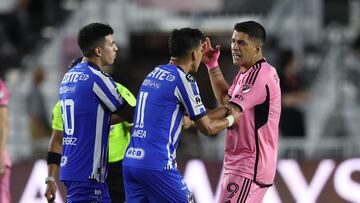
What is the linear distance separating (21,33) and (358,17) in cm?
617

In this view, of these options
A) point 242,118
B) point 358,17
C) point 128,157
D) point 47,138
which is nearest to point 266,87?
point 242,118

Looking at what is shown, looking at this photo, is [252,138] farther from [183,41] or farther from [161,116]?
[183,41]

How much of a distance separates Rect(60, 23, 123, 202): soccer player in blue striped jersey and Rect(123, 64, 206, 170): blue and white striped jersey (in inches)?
11.5

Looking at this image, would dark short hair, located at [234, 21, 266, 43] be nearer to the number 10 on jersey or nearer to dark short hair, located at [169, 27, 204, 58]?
dark short hair, located at [169, 27, 204, 58]

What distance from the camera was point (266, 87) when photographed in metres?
9.60

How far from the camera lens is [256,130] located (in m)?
9.55

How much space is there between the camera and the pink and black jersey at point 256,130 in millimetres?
9555

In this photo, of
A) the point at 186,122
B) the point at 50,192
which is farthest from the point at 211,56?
the point at 50,192

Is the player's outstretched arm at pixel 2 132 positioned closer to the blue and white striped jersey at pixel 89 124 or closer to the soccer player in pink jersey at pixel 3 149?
the soccer player in pink jersey at pixel 3 149

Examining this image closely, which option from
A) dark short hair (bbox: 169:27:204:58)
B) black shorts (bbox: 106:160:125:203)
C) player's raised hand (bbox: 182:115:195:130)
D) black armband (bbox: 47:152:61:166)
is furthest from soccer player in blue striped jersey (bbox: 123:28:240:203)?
black armband (bbox: 47:152:61:166)

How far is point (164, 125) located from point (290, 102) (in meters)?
6.31

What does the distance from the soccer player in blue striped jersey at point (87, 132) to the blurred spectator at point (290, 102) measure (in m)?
6.02

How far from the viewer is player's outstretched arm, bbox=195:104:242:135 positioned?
30.4 ft

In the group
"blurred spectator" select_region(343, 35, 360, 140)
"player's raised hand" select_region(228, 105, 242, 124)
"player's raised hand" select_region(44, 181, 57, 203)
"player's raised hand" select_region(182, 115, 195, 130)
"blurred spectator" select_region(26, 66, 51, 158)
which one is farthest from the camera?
"blurred spectator" select_region(343, 35, 360, 140)
